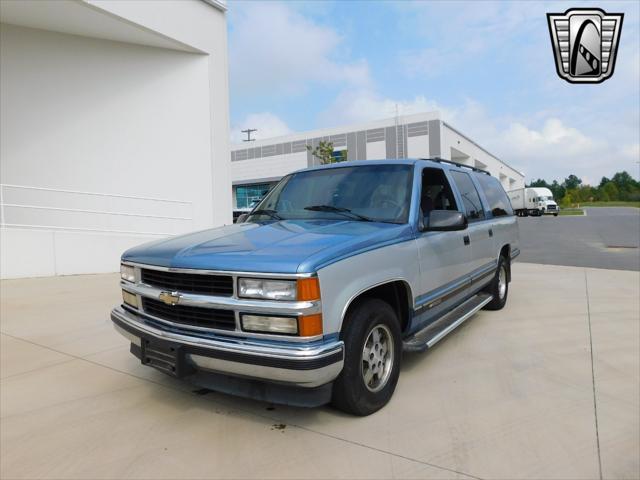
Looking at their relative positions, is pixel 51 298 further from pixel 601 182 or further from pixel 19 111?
pixel 601 182

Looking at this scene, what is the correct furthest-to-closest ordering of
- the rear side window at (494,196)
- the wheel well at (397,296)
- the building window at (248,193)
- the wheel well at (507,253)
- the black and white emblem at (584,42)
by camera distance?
the building window at (248,193) → the black and white emblem at (584,42) → the wheel well at (507,253) → the rear side window at (494,196) → the wheel well at (397,296)

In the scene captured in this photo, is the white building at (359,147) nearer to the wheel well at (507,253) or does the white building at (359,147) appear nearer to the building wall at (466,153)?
the building wall at (466,153)

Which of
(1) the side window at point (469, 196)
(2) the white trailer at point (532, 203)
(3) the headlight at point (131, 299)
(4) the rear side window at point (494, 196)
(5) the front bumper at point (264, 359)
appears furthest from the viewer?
(2) the white trailer at point (532, 203)

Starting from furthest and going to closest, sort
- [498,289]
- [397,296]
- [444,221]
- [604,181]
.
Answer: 1. [604,181]
2. [498,289]
3. [444,221]
4. [397,296]

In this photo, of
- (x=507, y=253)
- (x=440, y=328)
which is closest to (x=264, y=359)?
(x=440, y=328)

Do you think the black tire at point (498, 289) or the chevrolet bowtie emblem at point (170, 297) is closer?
the chevrolet bowtie emblem at point (170, 297)

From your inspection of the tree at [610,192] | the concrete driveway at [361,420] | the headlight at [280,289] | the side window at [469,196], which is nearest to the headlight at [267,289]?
the headlight at [280,289]

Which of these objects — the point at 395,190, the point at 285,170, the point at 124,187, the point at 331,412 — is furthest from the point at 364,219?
the point at 285,170

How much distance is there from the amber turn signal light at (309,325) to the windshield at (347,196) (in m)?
1.26

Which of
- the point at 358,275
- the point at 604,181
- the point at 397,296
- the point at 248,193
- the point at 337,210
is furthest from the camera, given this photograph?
the point at 604,181

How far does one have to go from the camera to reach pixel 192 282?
9.57ft

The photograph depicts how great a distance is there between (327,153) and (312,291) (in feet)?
160

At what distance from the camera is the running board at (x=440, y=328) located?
3.54 metres

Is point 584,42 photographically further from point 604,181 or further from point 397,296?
point 604,181
